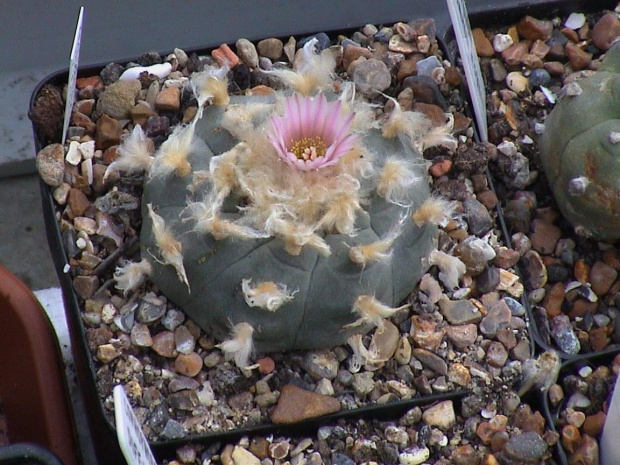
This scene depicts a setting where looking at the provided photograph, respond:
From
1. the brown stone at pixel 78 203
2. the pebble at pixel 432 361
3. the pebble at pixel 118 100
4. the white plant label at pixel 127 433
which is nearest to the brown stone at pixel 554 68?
the pebble at pixel 432 361

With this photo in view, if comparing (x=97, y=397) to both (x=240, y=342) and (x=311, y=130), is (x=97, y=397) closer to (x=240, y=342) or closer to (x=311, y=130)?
(x=240, y=342)

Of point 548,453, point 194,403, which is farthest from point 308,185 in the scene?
point 548,453

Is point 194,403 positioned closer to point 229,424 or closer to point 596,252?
point 229,424

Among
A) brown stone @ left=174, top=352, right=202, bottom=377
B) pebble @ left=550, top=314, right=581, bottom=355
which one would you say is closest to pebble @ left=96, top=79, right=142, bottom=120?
brown stone @ left=174, top=352, right=202, bottom=377

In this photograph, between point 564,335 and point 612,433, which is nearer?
point 612,433

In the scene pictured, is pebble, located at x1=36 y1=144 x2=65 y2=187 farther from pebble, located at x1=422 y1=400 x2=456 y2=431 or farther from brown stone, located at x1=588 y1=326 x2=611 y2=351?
brown stone, located at x1=588 y1=326 x2=611 y2=351

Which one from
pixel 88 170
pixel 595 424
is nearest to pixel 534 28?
pixel 595 424

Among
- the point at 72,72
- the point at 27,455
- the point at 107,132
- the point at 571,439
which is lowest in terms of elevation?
the point at 571,439
